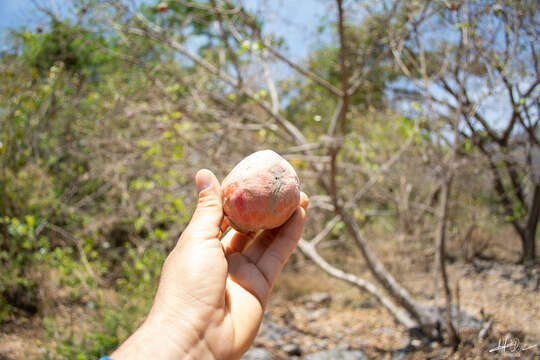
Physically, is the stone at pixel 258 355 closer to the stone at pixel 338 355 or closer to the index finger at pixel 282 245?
the stone at pixel 338 355

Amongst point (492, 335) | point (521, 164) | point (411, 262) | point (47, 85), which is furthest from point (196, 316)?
point (411, 262)

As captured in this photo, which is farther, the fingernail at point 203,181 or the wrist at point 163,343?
the fingernail at point 203,181

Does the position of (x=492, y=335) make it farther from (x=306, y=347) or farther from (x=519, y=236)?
(x=519, y=236)

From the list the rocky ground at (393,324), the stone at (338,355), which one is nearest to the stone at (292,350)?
the rocky ground at (393,324)

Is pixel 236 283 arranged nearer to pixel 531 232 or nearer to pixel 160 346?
pixel 160 346

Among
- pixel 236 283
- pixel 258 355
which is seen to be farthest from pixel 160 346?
pixel 258 355

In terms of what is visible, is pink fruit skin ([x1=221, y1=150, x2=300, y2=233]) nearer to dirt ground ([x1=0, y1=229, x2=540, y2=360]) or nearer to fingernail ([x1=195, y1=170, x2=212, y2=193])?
fingernail ([x1=195, y1=170, x2=212, y2=193])
